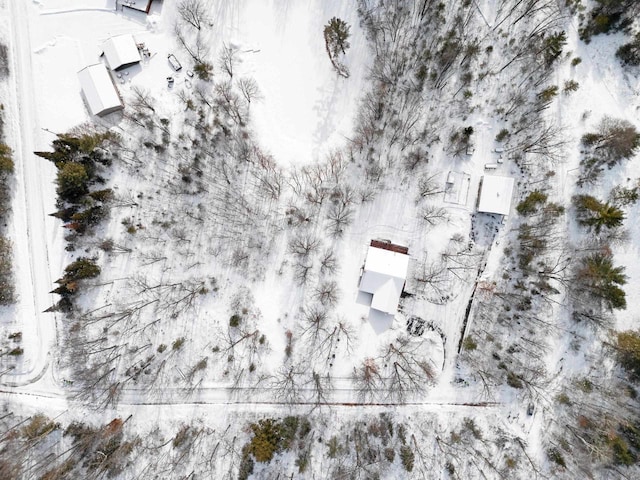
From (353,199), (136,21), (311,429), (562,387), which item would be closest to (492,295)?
(562,387)

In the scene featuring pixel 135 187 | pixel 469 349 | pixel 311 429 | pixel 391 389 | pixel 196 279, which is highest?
pixel 135 187

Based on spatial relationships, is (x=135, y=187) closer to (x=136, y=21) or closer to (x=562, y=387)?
(x=136, y=21)

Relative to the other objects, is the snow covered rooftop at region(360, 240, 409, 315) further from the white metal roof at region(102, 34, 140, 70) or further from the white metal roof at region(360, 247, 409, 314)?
the white metal roof at region(102, 34, 140, 70)

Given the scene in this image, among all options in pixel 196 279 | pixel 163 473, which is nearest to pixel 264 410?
pixel 163 473

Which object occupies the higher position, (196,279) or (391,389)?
(196,279)

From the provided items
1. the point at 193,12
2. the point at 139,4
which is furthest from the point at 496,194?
the point at 139,4

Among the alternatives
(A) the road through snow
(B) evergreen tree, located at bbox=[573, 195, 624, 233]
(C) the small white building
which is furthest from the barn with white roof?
(A) the road through snow
